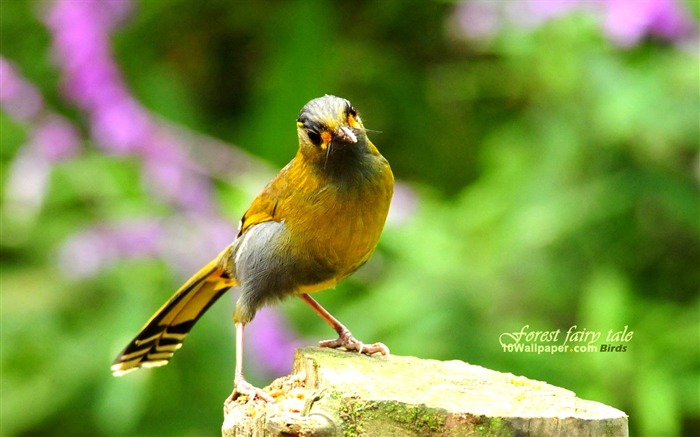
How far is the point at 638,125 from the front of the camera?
17.9ft

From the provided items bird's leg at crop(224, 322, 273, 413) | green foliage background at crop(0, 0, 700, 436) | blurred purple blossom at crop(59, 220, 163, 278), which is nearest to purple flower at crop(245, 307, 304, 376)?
green foliage background at crop(0, 0, 700, 436)

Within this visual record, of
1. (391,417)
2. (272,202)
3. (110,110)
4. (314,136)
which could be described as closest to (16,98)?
(110,110)

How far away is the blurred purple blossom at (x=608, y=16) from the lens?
213 inches

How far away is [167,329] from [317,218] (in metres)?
1.00

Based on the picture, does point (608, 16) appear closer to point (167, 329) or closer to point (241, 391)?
point (167, 329)

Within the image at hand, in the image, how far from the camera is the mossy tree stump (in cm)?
262

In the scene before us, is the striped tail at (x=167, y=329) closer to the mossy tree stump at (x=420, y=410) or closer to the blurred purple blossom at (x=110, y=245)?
the mossy tree stump at (x=420, y=410)

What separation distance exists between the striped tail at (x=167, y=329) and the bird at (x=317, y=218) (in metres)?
0.39

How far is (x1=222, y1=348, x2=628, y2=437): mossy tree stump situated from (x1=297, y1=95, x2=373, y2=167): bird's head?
2.24ft

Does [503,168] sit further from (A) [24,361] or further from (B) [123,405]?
(A) [24,361]

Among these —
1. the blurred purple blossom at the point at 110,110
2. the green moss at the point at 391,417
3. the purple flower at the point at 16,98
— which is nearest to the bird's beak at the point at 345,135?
the green moss at the point at 391,417

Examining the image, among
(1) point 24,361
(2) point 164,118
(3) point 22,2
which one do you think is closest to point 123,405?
(1) point 24,361

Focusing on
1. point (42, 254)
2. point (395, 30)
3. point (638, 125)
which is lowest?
point (42, 254)

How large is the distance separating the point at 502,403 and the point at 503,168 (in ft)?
11.9
